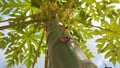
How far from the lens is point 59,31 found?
211 centimetres

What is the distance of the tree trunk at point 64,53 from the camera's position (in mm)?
1491

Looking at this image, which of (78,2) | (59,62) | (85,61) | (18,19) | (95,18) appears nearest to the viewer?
(85,61)

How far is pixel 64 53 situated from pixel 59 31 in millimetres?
420

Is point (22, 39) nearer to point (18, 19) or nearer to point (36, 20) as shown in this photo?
point (18, 19)

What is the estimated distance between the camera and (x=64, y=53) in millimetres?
1715

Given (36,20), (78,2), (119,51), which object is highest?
(78,2)

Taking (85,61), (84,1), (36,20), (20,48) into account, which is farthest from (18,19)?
(85,61)

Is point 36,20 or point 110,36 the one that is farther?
point 110,36

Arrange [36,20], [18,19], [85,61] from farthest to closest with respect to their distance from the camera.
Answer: [18,19]
[36,20]
[85,61]

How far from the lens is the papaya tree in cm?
176

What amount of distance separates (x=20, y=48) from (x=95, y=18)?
3.41 feet

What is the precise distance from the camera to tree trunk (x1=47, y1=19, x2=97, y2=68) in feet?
4.89

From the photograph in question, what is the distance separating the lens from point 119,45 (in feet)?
9.87

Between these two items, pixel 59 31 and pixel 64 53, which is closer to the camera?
pixel 64 53
